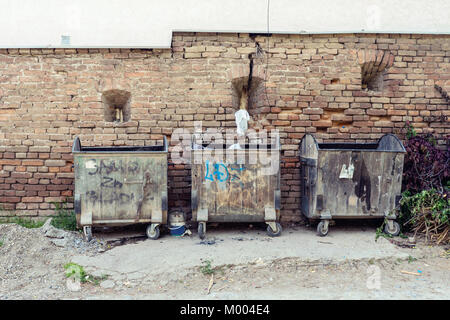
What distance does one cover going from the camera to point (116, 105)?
18.2 ft

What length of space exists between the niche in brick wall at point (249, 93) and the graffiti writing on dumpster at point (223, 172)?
1.27 m

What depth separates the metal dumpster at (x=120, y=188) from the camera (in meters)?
4.34

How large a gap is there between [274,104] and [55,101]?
3.36 meters

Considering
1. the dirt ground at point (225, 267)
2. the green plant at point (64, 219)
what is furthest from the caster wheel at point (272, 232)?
the green plant at point (64, 219)

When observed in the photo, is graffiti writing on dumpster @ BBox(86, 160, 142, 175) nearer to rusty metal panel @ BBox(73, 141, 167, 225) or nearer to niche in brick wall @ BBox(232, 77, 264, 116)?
rusty metal panel @ BBox(73, 141, 167, 225)

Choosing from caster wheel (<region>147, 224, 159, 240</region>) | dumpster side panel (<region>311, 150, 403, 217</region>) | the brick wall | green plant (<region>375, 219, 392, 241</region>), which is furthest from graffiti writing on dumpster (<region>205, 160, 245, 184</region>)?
green plant (<region>375, 219, 392, 241</region>)

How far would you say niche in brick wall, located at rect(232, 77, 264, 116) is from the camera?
5324 millimetres

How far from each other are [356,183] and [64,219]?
4.20 m

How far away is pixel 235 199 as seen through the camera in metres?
4.47

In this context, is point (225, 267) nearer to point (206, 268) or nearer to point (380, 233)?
point (206, 268)

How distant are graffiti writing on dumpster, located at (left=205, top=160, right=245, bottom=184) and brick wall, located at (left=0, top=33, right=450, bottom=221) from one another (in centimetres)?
88

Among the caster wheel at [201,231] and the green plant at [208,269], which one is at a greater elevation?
the caster wheel at [201,231]

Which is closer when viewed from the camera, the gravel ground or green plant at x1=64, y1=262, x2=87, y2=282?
the gravel ground

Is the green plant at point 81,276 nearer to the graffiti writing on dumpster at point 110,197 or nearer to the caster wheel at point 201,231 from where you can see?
the graffiti writing on dumpster at point 110,197
